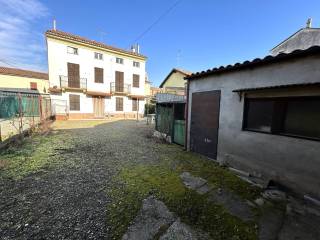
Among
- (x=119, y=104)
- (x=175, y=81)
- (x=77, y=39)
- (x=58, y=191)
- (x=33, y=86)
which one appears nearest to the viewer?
(x=58, y=191)

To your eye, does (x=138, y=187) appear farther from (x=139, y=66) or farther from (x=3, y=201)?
(x=139, y=66)

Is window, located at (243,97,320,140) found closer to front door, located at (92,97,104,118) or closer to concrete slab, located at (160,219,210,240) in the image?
concrete slab, located at (160,219,210,240)

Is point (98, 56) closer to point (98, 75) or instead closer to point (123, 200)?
point (98, 75)

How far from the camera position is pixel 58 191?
337 centimetres

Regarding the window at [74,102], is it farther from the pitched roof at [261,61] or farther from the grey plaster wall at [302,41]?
the grey plaster wall at [302,41]

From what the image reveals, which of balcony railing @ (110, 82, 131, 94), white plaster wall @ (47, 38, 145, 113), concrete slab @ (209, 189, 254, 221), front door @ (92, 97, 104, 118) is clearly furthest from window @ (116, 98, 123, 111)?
concrete slab @ (209, 189, 254, 221)

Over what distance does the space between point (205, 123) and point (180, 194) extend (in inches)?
111

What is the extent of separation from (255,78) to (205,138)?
2.42m

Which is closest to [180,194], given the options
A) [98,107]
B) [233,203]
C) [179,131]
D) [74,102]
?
[233,203]

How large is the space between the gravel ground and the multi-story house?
1275 cm

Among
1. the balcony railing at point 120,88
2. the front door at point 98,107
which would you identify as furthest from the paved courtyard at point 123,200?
the balcony railing at point 120,88

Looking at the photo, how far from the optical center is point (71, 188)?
3.51 metres

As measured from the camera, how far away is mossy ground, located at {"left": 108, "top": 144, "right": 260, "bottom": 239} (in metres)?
2.50

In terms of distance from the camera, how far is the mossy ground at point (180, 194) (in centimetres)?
250
